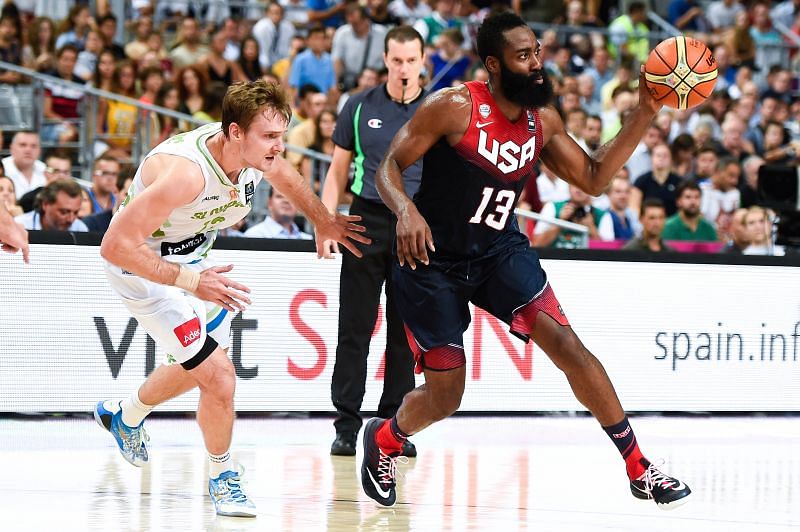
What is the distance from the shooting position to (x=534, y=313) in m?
5.77

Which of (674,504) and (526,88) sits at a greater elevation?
(526,88)

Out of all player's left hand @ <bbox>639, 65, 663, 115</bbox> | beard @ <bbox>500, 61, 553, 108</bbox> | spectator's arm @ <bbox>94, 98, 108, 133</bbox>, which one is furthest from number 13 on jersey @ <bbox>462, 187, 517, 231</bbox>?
spectator's arm @ <bbox>94, 98, 108, 133</bbox>

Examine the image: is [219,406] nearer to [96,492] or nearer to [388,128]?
[96,492]

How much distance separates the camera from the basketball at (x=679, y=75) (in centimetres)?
582

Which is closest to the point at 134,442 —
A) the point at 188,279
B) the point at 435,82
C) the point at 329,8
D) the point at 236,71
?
the point at 188,279

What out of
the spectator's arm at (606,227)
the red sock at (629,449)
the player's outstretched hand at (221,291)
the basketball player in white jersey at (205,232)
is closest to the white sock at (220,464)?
the basketball player in white jersey at (205,232)

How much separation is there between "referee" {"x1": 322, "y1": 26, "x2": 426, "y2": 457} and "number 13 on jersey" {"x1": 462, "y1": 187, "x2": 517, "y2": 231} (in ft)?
5.80

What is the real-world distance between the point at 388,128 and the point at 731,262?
3782 mm

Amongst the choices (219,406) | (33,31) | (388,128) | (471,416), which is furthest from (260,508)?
(33,31)

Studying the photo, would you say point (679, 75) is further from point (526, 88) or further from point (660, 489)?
point (660, 489)

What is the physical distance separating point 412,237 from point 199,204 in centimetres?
98

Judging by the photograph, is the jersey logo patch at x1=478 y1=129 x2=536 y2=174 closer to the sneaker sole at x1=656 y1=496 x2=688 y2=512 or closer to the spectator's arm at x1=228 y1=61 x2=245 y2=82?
the sneaker sole at x1=656 y1=496 x2=688 y2=512

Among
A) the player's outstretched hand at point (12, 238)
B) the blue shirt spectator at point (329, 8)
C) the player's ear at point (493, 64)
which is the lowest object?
the player's outstretched hand at point (12, 238)

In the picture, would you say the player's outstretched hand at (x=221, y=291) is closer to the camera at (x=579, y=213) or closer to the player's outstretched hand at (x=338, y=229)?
the player's outstretched hand at (x=338, y=229)
